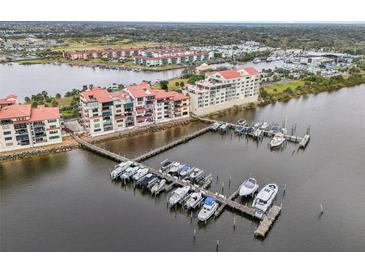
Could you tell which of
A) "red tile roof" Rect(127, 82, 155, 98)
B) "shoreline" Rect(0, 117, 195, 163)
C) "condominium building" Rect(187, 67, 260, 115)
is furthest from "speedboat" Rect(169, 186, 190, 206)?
"condominium building" Rect(187, 67, 260, 115)

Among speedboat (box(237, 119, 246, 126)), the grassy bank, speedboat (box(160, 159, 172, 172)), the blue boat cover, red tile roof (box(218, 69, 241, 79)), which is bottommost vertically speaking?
the blue boat cover

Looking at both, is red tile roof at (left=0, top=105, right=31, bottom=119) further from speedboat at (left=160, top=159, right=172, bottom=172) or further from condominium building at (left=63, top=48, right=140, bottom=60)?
condominium building at (left=63, top=48, right=140, bottom=60)

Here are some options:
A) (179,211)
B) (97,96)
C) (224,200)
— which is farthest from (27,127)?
(224,200)

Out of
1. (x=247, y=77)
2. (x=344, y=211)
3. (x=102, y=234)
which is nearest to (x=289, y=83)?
(x=247, y=77)

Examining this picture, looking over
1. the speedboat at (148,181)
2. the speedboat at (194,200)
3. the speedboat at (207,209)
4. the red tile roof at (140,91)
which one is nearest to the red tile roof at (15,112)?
the red tile roof at (140,91)

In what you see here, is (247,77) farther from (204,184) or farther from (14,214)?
(14,214)
